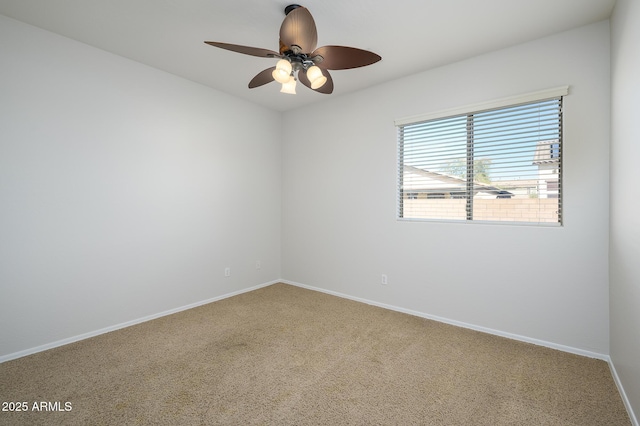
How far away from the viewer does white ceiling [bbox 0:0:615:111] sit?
2.17m

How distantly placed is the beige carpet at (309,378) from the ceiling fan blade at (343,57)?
2.27 metres

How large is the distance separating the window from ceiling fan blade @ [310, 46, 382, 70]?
1.41 metres

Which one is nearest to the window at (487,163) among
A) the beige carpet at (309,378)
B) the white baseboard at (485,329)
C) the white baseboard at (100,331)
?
the white baseboard at (485,329)

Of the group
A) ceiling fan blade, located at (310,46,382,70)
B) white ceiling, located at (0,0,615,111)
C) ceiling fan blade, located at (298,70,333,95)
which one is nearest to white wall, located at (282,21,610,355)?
white ceiling, located at (0,0,615,111)

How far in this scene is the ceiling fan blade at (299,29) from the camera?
68.3 inches

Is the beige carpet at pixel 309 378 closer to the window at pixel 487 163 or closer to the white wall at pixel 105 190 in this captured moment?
the white wall at pixel 105 190

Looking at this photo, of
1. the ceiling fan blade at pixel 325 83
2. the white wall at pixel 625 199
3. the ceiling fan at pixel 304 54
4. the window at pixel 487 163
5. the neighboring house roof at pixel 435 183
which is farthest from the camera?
the neighboring house roof at pixel 435 183

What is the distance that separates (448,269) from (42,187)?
3.85 metres

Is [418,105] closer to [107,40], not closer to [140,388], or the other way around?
[107,40]

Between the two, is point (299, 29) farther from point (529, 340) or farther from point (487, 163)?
point (529, 340)

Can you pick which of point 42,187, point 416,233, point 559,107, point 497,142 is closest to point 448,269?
point 416,233

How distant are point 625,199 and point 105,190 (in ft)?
13.5

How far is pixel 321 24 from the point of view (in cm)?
238

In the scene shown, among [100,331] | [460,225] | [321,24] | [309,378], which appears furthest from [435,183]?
[100,331]
